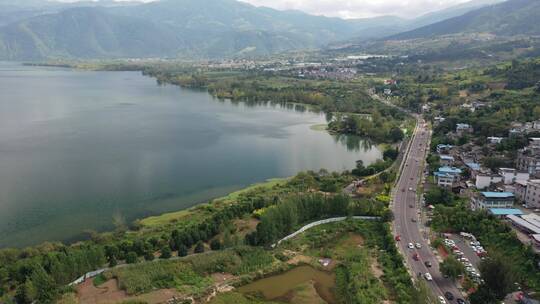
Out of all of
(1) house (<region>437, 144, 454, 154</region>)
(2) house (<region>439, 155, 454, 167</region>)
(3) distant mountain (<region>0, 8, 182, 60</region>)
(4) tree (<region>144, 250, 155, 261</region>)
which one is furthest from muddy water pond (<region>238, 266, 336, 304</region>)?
(3) distant mountain (<region>0, 8, 182, 60</region>)

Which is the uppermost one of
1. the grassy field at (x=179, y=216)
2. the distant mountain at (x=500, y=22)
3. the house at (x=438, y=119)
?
the distant mountain at (x=500, y=22)

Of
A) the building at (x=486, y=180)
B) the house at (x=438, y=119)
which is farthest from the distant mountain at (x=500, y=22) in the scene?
the building at (x=486, y=180)

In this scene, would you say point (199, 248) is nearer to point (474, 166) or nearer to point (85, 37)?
point (474, 166)

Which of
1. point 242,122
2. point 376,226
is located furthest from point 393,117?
point 376,226

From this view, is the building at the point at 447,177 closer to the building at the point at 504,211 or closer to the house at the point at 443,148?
the building at the point at 504,211

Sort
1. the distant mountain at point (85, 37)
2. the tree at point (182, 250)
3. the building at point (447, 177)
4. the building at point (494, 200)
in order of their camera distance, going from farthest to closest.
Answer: the distant mountain at point (85, 37), the building at point (447, 177), the building at point (494, 200), the tree at point (182, 250)

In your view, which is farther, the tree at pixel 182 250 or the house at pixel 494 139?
the house at pixel 494 139

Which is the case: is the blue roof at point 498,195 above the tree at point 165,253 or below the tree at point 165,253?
above
